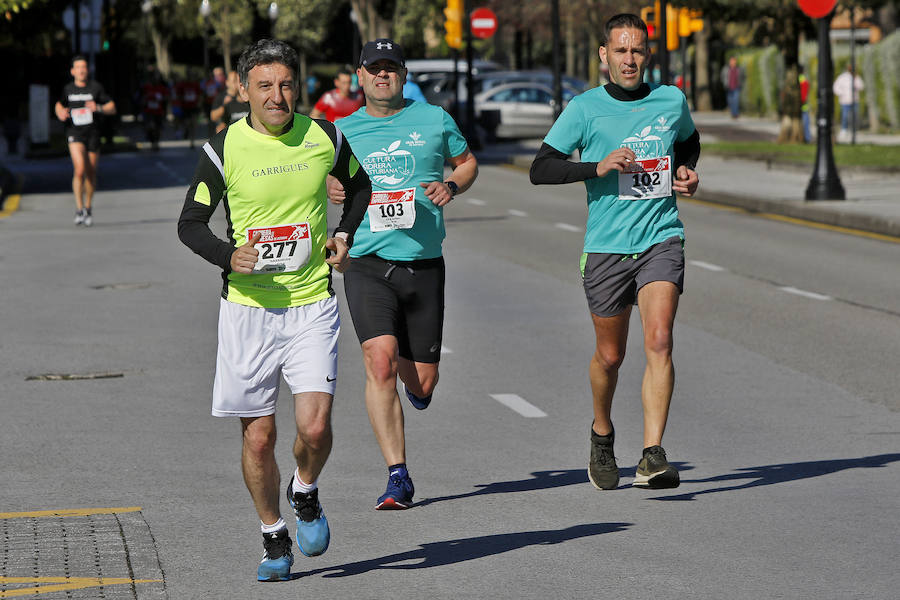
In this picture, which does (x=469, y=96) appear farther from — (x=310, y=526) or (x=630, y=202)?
(x=310, y=526)

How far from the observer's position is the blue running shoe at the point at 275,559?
5.84 metres

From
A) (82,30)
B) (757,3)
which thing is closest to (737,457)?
(757,3)

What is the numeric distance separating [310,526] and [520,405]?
368cm

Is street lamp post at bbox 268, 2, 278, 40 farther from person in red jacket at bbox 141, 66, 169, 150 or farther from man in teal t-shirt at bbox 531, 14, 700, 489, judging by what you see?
man in teal t-shirt at bbox 531, 14, 700, 489

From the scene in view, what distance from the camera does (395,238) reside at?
7.41 m

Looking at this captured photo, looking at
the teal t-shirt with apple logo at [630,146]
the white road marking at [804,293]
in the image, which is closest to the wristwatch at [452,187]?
the teal t-shirt with apple logo at [630,146]

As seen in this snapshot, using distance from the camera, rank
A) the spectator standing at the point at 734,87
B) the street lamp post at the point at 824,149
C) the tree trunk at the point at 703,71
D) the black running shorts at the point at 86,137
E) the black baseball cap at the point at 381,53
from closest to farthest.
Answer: the black baseball cap at the point at 381,53 < the black running shorts at the point at 86,137 < the street lamp post at the point at 824,149 < the spectator standing at the point at 734,87 < the tree trunk at the point at 703,71

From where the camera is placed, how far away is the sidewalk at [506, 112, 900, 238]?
21.6 meters

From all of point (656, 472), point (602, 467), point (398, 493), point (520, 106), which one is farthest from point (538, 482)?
point (520, 106)

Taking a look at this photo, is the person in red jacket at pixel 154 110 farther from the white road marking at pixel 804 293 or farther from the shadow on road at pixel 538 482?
the shadow on road at pixel 538 482

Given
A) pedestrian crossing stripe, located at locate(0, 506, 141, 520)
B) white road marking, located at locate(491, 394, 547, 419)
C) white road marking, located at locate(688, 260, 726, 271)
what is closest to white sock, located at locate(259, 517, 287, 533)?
pedestrian crossing stripe, located at locate(0, 506, 141, 520)

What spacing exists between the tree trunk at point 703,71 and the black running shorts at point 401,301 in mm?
60738

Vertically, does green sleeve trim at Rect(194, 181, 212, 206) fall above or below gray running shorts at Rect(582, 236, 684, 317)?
above

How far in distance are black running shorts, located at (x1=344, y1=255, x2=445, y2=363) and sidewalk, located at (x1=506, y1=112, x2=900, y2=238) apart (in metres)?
13.6
